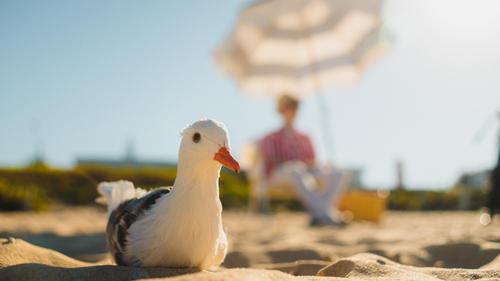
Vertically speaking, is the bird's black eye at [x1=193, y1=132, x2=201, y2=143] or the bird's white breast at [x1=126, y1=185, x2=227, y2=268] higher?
the bird's black eye at [x1=193, y1=132, x2=201, y2=143]

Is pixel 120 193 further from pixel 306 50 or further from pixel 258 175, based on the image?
pixel 306 50

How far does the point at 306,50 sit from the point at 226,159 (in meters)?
7.33

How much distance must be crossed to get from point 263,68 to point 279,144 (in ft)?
7.29

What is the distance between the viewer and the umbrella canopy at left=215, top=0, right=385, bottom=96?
26.8 feet

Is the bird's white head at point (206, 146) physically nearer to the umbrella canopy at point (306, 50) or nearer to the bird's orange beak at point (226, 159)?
the bird's orange beak at point (226, 159)

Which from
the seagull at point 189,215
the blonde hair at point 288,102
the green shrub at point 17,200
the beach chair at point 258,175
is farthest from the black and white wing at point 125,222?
the green shrub at point 17,200

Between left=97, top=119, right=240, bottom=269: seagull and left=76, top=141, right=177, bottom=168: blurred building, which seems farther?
left=76, top=141, right=177, bottom=168: blurred building

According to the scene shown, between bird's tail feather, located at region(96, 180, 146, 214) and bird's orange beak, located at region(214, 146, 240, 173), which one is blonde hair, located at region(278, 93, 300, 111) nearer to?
bird's tail feather, located at region(96, 180, 146, 214)

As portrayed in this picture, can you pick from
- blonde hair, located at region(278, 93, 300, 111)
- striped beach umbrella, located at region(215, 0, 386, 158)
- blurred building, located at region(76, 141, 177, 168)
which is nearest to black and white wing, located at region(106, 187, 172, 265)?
blonde hair, located at region(278, 93, 300, 111)

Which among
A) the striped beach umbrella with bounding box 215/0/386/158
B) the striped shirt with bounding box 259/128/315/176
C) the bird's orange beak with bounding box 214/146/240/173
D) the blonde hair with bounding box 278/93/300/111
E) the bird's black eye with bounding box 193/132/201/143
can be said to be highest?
the striped beach umbrella with bounding box 215/0/386/158

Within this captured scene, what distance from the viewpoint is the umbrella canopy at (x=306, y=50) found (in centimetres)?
816

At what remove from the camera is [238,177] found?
15930 millimetres

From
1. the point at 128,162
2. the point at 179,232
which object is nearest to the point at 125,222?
the point at 179,232

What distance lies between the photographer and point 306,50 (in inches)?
349
